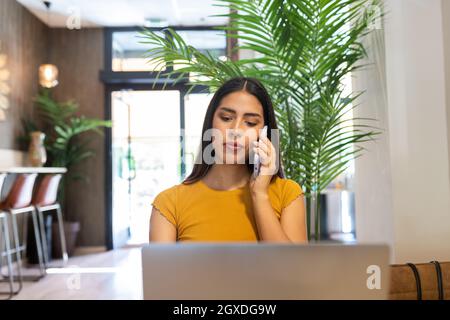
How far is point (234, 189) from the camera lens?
98 centimetres

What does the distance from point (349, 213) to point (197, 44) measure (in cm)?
250

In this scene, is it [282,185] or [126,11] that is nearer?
[282,185]

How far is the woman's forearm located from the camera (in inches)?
34.2

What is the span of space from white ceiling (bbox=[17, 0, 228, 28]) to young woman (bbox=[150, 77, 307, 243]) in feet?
10.9

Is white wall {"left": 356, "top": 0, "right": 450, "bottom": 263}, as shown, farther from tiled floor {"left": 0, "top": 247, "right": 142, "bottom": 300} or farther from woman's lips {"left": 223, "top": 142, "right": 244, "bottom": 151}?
tiled floor {"left": 0, "top": 247, "right": 142, "bottom": 300}

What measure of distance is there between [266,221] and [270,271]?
0.47 m

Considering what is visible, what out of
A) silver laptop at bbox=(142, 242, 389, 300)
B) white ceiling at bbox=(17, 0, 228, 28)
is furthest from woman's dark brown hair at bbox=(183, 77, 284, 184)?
white ceiling at bbox=(17, 0, 228, 28)

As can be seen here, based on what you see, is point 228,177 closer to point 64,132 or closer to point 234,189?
point 234,189

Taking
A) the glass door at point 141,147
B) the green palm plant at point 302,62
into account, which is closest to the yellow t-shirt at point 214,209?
the green palm plant at point 302,62

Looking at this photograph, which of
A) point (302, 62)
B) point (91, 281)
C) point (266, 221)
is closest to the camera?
point (266, 221)

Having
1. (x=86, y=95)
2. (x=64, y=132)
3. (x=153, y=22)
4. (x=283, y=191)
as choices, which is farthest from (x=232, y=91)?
(x=86, y=95)

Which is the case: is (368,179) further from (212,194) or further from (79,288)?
(79,288)

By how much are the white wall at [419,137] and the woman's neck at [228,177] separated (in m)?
0.42
